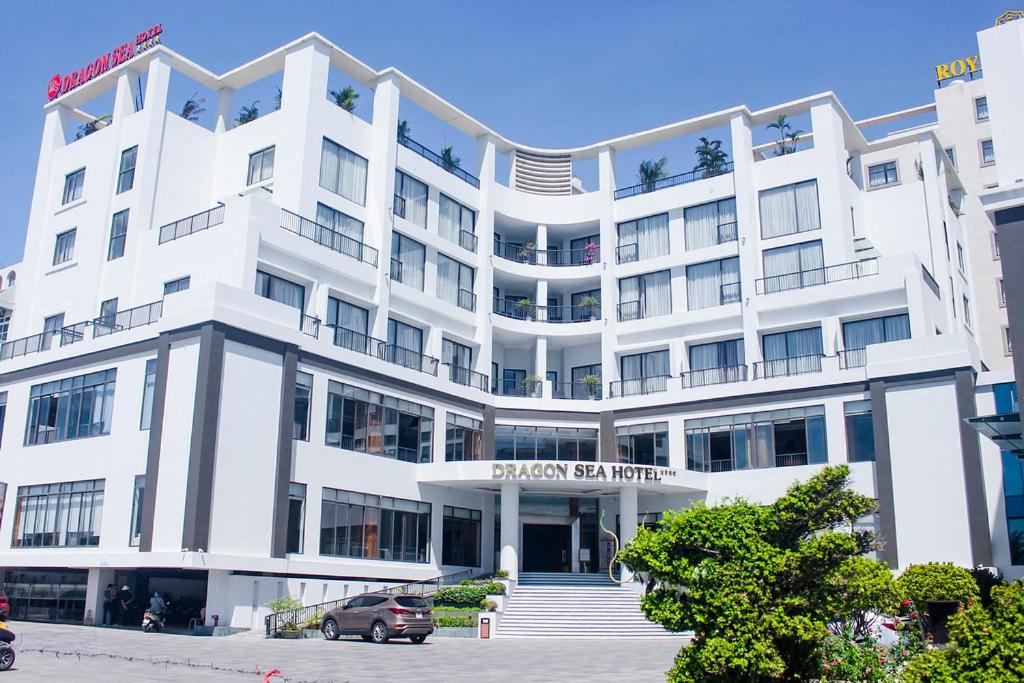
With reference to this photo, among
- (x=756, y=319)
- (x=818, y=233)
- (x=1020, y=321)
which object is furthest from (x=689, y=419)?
(x=1020, y=321)

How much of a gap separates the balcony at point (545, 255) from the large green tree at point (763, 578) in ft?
126

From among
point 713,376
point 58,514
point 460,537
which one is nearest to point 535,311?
point 713,376

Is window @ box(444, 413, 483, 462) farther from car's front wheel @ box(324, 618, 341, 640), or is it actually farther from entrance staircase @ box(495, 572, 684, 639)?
car's front wheel @ box(324, 618, 341, 640)

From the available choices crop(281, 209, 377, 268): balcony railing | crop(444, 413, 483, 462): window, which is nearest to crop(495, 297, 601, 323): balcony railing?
crop(444, 413, 483, 462): window

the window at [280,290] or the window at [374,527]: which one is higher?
the window at [280,290]

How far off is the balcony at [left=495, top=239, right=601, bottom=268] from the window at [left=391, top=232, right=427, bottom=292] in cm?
702

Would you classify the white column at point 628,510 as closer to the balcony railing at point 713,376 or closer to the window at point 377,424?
the balcony railing at point 713,376

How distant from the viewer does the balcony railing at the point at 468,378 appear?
45.6 meters

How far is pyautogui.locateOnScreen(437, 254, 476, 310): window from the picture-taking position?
46.3 metres

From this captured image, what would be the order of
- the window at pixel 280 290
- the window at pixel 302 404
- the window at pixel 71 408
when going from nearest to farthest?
the window at pixel 71 408 < the window at pixel 302 404 < the window at pixel 280 290

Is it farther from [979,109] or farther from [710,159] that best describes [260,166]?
[979,109]

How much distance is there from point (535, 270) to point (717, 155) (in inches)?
444

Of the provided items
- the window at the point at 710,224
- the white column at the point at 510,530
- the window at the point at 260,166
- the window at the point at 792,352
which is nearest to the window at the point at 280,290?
the window at the point at 260,166

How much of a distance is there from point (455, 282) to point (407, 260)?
11.9 ft
